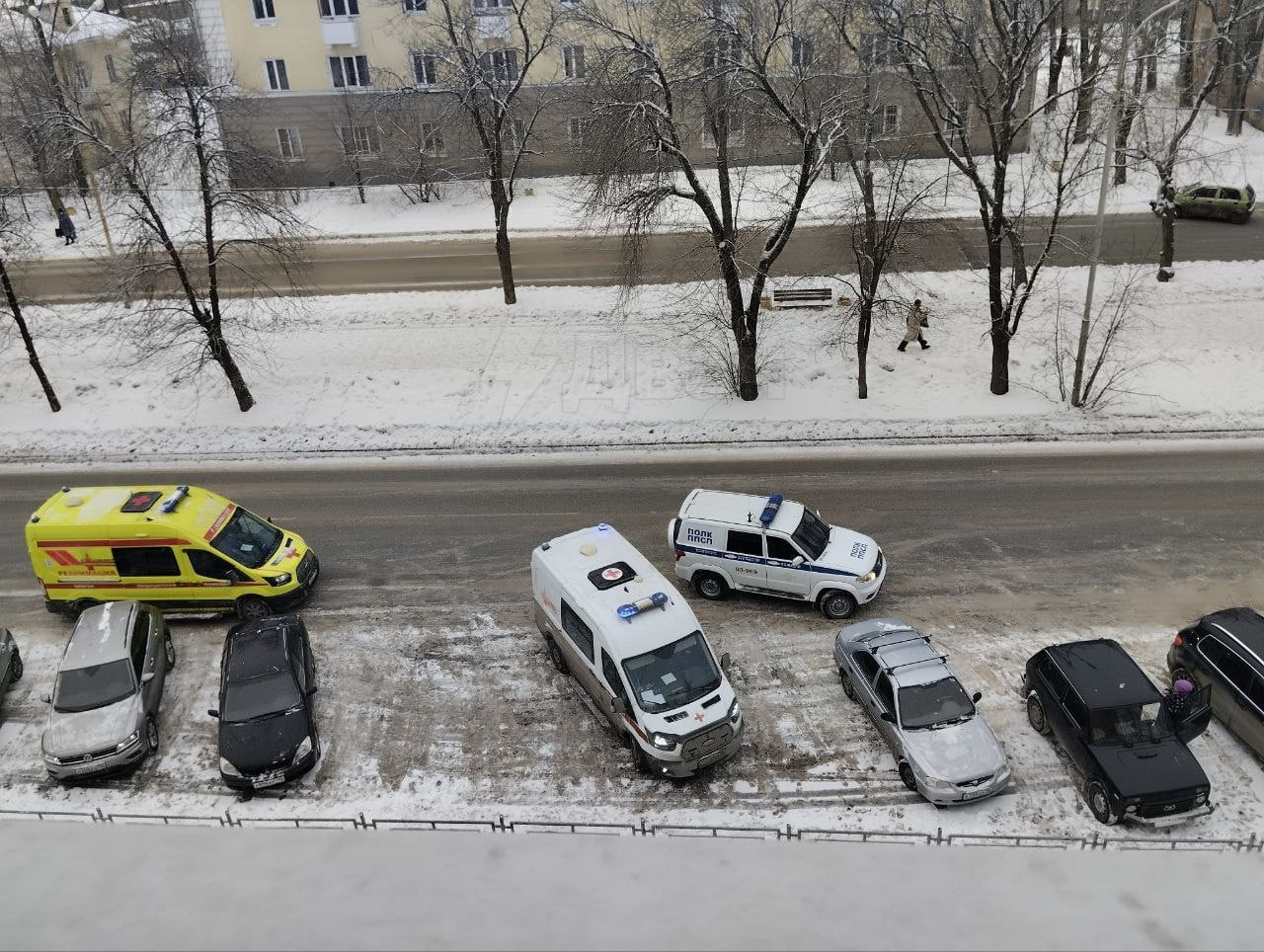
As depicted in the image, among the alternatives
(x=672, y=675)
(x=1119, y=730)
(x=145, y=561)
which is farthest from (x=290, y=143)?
(x=1119, y=730)

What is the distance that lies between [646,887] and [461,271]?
83.1 ft

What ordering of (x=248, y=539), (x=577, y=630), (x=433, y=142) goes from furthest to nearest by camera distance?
(x=433, y=142)
(x=248, y=539)
(x=577, y=630)

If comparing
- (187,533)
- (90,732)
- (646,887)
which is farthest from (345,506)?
(646,887)

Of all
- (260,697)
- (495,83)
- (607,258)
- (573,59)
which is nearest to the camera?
(260,697)

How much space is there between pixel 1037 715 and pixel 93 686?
46.1ft

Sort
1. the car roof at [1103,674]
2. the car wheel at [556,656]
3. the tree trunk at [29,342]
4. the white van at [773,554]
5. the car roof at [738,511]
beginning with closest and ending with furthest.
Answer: the car roof at [1103,674], the car wheel at [556,656], the white van at [773,554], the car roof at [738,511], the tree trunk at [29,342]

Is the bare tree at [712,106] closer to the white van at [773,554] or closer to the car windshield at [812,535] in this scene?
the car windshield at [812,535]

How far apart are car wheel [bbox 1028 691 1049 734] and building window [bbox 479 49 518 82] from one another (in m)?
20.7

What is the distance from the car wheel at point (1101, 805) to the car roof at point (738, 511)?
5.94 meters

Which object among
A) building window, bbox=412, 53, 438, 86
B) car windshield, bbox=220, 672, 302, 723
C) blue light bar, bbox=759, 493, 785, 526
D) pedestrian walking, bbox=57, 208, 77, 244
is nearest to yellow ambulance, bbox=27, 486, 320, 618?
car windshield, bbox=220, 672, 302, 723

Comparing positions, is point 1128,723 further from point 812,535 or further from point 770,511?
point 770,511

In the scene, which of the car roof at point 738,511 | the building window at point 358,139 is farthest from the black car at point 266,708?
the building window at point 358,139

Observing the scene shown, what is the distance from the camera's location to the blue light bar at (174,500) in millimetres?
16953

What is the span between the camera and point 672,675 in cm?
1353
